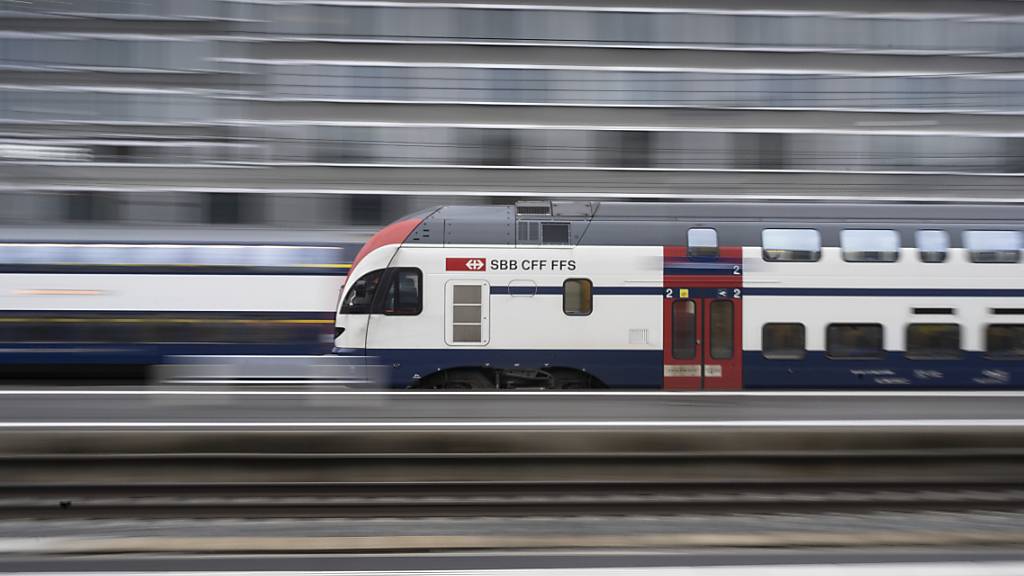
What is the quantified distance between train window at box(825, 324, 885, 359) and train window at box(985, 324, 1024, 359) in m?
1.60

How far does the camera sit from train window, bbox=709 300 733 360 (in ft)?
40.2

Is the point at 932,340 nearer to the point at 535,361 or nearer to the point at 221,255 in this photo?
the point at 535,361

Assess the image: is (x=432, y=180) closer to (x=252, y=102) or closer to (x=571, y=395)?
(x=252, y=102)

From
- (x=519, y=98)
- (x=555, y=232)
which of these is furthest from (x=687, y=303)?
(x=519, y=98)

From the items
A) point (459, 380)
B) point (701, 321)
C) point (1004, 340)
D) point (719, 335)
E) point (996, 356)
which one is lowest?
point (459, 380)

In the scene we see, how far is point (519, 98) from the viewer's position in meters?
Answer: 21.6

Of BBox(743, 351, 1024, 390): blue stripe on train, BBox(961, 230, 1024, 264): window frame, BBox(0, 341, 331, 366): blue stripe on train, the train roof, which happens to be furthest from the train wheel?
BBox(961, 230, 1024, 264): window frame

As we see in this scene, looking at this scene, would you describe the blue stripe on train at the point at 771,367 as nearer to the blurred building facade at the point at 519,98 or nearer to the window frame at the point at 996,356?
the window frame at the point at 996,356

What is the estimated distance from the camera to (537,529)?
6.51 metres

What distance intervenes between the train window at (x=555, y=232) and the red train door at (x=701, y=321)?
1.55m

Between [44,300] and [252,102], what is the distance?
8685mm

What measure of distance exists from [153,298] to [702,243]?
31.3 ft

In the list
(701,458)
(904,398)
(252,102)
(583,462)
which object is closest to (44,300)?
(252,102)

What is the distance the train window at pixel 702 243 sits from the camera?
1227cm
